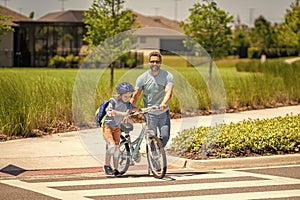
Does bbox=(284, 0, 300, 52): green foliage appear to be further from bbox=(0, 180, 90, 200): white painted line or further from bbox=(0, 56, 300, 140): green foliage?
bbox=(0, 180, 90, 200): white painted line

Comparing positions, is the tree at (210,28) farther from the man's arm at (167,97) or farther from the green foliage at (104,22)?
the man's arm at (167,97)

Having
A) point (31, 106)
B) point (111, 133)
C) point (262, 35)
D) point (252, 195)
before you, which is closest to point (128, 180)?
point (111, 133)

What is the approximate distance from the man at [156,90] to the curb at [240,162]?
829 mm

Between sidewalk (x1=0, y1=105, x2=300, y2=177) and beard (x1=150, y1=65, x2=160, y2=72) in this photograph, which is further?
sidewalk (x1=0, y1=105, x2=300, y2=177)

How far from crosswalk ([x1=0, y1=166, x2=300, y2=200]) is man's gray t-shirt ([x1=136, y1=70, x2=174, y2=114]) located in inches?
45.8

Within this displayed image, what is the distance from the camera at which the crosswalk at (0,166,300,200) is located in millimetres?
9719

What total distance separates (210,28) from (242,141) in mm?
28438

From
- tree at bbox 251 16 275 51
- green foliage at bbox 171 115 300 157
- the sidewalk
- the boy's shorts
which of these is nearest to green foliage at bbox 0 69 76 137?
the sidewalk

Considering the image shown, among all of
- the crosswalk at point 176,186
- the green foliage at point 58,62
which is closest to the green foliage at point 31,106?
the crosswalk at point 176,186

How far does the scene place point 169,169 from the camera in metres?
12.0

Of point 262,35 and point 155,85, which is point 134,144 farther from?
point 262,35

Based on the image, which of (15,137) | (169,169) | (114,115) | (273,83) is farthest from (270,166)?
(273,83)

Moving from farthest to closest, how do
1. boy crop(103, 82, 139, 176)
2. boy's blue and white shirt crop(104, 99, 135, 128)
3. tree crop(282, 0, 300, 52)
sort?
tree crop(282, 0, 300, 52)
boy's blue and white shirt crop(104, 99, 135, 128)
boy crop(103, 82, 139, 176)

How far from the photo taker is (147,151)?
11148 millimetres
